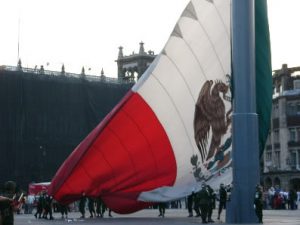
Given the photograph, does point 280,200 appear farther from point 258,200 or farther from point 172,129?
point 258,200

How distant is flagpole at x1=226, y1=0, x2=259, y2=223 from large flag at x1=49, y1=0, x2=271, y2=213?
4.93 meters

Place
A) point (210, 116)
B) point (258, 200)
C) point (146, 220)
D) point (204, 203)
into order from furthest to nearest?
point (210, 116)
point (146, 220)
point (204, 203)
point (258, 200)

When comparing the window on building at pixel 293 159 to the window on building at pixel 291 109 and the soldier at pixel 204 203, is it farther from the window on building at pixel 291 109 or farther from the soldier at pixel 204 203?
the soldier at pixel 204 203

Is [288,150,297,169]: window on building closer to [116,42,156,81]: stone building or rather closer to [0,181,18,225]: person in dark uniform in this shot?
[116,42,156,81]: stone building

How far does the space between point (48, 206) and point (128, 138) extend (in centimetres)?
662

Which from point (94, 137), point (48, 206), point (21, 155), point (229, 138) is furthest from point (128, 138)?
point (21, 155)

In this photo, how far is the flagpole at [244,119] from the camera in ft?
77.9

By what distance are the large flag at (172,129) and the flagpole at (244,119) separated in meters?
4.93

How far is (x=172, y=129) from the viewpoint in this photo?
29.2 meters

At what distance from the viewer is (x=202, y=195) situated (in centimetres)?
2530

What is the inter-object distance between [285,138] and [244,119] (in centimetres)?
6155

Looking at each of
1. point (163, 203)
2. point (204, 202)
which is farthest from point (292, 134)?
point (204, 202)

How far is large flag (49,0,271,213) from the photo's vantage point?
2891cm

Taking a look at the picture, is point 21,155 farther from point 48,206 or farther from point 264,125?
point 264,125
